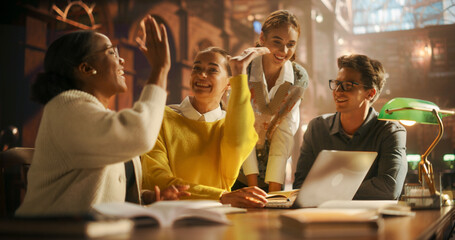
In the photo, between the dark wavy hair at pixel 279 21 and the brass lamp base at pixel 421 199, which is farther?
the dark wavy hair at pixel 279 21

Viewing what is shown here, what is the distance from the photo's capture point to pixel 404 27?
14.4 ft

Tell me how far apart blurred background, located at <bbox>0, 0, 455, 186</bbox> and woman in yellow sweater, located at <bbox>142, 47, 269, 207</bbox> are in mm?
2231

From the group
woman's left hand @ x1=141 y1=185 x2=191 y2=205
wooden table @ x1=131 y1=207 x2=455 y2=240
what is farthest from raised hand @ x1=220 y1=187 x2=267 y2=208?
wooden table @ x1=131 y1=207 x2=455 y2=240

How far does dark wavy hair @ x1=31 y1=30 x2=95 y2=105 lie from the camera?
138 cm

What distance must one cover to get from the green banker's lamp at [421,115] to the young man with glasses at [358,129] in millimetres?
163

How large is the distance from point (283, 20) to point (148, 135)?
4.75 feet

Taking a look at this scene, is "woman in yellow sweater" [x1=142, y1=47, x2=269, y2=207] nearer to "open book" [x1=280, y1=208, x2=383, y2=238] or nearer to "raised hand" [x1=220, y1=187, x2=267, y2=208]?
"raised hand" [x1=220, y1=187, x2=267, y2=208]

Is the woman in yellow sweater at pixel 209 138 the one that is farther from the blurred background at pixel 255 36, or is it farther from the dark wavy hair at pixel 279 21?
the blurred background at pixel 255 36

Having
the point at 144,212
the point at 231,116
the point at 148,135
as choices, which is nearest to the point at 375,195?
the point at 231,116

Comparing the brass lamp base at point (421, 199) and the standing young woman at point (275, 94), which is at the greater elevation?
the standing young woman at point (275, 94)

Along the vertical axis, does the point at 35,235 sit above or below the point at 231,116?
below

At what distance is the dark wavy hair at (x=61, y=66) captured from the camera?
4.52ft

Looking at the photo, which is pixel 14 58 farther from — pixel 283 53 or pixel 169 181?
pixel 169 181

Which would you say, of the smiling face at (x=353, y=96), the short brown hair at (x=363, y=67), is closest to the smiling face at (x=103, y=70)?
the smiling face at (x=353, y=96)
